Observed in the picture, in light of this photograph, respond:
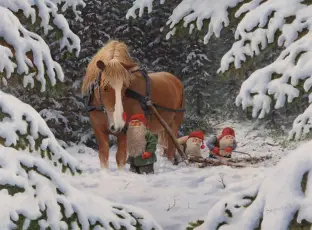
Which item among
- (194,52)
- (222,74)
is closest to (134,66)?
(222,74)

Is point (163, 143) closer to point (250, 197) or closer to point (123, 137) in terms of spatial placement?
point (123, 137)

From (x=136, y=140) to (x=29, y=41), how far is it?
463 centimetres

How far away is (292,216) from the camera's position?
2.41 meters

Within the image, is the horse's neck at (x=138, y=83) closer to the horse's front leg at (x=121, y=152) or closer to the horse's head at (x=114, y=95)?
the horse's head at (x=114, y=95)

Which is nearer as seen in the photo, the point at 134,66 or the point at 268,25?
the point at 268,25

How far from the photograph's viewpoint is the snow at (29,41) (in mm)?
3168

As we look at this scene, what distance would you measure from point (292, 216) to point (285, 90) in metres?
0.97

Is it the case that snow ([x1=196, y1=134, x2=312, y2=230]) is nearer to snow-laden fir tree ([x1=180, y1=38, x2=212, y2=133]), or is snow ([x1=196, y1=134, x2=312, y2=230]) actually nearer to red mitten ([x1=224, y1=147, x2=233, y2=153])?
red mitten ([x1=224, y1=147, x2=233, y2=153])

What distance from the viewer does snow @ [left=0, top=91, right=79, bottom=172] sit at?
288 centimetres

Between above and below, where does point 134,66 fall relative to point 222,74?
below

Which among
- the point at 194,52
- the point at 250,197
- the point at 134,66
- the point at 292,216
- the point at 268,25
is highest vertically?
the point at 268,25

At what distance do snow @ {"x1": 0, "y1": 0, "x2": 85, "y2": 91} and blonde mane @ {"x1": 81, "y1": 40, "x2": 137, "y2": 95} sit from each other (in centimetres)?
373

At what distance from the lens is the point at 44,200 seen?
2740mm

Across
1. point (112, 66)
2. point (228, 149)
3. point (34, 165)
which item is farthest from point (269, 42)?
point (228, 149)
